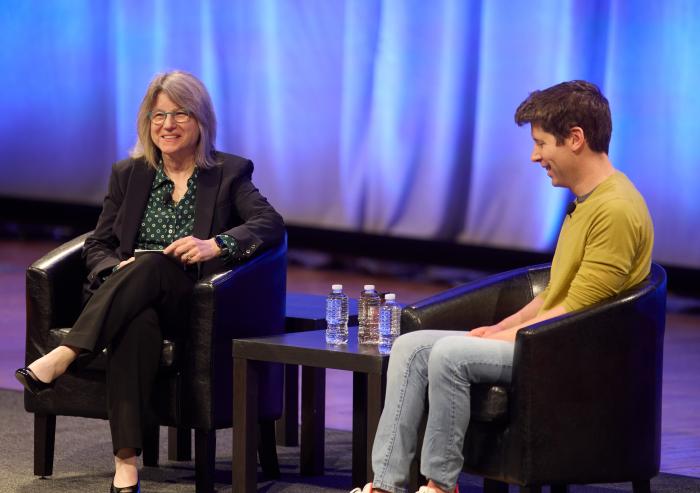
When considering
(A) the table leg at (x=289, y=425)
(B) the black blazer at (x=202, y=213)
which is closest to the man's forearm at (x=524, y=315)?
(B) the black blazer at (x=202, y=213)

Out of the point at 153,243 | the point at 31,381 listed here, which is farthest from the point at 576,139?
the point at 31,381

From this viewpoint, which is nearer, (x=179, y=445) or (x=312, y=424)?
(x=312, y=424)

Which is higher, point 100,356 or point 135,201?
point 135,201

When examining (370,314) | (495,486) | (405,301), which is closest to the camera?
(495,486)

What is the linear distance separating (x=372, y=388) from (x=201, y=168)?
1051 millimetres

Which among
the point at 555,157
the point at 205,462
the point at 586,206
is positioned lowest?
the point at 205,462

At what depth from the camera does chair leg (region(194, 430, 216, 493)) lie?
3764 millimetres

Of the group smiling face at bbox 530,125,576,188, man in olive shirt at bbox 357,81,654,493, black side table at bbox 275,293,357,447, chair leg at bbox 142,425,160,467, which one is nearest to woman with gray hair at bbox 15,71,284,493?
black side table at bbox 275,293,357,447

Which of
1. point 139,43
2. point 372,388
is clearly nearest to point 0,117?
point 139,43

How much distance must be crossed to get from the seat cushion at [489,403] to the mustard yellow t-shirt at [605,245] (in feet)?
0.86

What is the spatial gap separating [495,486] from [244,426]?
685 millimetres

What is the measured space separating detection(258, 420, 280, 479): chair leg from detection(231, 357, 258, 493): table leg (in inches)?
14.6

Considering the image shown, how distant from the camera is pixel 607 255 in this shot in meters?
3.18

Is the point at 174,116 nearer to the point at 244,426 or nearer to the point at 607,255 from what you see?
the point at 244,426
